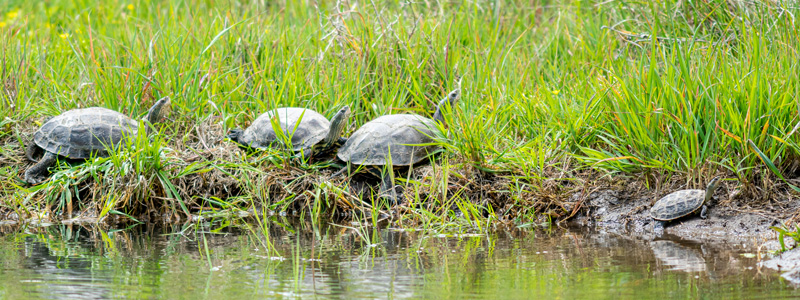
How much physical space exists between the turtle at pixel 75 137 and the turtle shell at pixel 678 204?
323 cm

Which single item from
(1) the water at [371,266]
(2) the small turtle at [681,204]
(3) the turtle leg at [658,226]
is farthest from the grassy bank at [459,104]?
(1) the water at [371,266]

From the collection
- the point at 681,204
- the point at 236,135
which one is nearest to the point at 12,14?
the point at 236,135

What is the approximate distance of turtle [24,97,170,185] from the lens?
15.6 ft

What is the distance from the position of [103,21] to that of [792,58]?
650 centimetres

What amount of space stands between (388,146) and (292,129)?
70 cm

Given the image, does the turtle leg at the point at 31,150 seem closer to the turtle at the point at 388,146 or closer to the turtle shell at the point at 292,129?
the turtle shell at the point at 292,129

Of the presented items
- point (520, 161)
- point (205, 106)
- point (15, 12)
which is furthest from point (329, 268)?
point (15, 12)

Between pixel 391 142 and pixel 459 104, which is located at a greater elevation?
pixel 459 104

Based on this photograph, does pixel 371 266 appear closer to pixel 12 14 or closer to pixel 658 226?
pixel 658 226

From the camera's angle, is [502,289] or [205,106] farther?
[205,106]

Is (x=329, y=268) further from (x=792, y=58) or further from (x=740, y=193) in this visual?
(x=792, y=58)

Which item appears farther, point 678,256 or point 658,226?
point 658,226

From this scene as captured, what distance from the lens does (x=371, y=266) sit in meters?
3.02

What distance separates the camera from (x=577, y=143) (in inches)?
175
